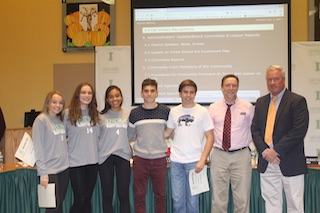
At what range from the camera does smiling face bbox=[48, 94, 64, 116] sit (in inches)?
119

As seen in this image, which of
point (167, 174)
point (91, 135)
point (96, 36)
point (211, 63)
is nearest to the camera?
point (91, 135)

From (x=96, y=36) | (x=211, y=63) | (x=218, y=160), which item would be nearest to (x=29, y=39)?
(x=96, y=36)

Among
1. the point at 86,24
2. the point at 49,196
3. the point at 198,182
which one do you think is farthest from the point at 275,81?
the point at 86,24

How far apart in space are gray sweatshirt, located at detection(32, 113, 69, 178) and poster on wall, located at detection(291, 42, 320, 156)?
3.16 m

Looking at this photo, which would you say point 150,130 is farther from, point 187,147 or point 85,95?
point 85,95

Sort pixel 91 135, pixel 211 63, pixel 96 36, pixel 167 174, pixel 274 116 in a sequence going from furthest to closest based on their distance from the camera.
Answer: pixel 96 36 → pixel 211 63 → pixel 167 174 → pixel 91 135 → pixel 274 116

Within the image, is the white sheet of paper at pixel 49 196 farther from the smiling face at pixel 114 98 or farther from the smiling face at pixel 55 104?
the smiling face at pixel 114 98

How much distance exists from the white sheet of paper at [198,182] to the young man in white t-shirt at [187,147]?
0.05 m

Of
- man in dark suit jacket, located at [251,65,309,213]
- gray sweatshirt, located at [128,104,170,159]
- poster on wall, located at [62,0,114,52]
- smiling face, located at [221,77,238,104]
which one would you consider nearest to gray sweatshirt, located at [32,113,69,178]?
gray sweatshirt, located at [128,104,170,159]

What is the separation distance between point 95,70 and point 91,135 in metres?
2.08

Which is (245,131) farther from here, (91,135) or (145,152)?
(91,135)

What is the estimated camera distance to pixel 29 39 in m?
5.57

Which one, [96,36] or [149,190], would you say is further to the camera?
[96,36]

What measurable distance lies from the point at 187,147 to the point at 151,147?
0.33 metres
